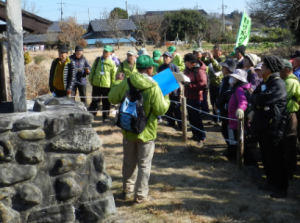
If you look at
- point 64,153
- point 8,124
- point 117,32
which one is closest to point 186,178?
point 64,153

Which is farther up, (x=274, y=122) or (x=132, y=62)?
(x=132, y=62)

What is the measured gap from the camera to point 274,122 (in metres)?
4.71

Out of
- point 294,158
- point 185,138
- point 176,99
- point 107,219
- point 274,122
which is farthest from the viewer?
point 176,99

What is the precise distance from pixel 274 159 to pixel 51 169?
283 cm

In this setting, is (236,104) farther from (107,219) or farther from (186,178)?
(107,219)

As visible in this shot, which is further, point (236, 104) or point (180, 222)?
point (236, 104)

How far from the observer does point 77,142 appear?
12.1 ft

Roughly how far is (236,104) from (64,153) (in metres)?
3.38

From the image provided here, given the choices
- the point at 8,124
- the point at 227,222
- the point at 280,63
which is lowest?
the point at 227,222

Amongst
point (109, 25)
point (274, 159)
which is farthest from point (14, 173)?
point (109, 25)

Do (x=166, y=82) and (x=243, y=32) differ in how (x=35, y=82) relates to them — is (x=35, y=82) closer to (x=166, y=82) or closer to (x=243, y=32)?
(x=243, y=32)

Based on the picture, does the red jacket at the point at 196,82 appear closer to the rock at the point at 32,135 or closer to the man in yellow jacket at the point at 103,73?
the man in yellow jacket at the point at 103,73

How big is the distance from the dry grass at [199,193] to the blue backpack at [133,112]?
1.01 metres

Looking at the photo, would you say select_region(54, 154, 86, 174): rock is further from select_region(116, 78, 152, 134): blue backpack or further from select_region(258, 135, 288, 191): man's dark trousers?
select_region(258, 135, 288, 191): man's dark trousers
